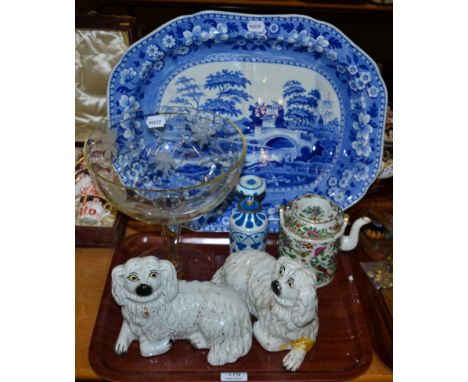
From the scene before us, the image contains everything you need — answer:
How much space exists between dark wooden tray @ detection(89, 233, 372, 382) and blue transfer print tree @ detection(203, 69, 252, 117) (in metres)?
0.37

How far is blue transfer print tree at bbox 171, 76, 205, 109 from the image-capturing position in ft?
3.57

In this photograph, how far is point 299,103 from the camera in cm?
111

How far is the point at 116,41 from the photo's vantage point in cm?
112

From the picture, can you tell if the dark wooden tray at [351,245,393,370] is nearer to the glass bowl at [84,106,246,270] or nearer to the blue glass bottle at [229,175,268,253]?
the blue glass bottle at [229,175,268,253]

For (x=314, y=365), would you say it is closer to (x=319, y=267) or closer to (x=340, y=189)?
(x=319, y=267)

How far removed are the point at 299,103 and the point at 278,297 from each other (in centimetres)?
44

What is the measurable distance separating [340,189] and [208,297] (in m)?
0.42

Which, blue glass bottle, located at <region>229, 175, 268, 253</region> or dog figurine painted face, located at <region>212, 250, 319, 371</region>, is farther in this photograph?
blue glass bottle, located at <region>229, 175, 268, 253</region>

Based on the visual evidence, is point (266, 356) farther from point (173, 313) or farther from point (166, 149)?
point (166, 149)

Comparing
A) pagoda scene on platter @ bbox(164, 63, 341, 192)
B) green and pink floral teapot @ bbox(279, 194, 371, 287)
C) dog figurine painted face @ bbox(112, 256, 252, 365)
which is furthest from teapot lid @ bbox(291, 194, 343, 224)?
dog figurine painted face @ bbox(112, 256, 252, 365)

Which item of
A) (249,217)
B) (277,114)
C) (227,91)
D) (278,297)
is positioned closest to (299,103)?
(277,114)

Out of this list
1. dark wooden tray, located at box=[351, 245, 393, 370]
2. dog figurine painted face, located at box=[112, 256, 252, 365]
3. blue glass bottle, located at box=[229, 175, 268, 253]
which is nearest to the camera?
dog figurine painted face, located at box=[112, 256, 252, 365]

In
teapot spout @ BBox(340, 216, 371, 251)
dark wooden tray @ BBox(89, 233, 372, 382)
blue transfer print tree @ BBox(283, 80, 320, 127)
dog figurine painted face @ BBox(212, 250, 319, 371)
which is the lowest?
dark wooden tray @ BBox(89, 233, 372, 382)

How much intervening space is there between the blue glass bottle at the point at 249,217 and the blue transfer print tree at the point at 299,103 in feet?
0.54
